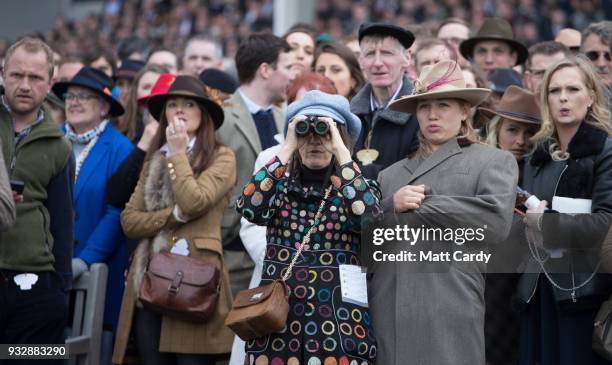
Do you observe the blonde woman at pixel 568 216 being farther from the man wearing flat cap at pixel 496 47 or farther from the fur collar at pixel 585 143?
the man wearing flat cap at pixel 496 47

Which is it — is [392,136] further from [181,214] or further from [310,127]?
[181,214]

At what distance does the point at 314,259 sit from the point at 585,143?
5.42ft

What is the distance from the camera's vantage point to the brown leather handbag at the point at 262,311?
4.67 m

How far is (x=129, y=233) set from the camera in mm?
6180

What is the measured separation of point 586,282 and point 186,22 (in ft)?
61.3

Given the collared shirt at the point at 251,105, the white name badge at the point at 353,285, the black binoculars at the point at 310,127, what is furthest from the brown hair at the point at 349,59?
the white name badge at the point at 353,285

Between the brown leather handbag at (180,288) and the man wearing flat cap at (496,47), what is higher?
the man wearing flat cap at (496,47)

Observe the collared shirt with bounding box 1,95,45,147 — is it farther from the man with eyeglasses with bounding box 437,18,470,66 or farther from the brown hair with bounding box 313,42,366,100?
the man with eyeglasses with bounding box 437,18,470,66

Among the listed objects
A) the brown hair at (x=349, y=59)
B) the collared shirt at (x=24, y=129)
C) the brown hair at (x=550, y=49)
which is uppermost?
the brown hair at (x=550, y=49)

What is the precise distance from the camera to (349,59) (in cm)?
739

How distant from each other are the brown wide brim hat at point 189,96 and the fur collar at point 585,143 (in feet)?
6.65

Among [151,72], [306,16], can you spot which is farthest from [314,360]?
[306,16]

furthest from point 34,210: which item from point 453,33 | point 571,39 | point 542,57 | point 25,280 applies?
point 571,39

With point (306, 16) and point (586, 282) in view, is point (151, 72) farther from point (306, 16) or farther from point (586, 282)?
point (306, 16)
